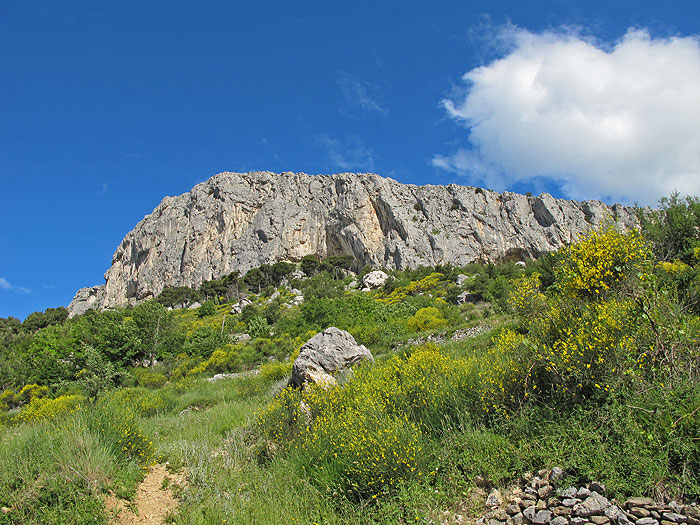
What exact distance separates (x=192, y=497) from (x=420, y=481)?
302 cm

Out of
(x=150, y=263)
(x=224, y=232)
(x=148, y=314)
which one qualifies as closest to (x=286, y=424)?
(x=148, y=314)

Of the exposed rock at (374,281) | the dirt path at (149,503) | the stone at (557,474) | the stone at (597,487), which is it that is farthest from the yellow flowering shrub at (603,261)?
the exposed rock at (374,281)

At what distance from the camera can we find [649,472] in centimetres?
351

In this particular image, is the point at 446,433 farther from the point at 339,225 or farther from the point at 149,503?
the point at 339,225

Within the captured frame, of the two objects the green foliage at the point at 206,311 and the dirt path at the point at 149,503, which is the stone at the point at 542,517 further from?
the green foliage at the point at 206,311

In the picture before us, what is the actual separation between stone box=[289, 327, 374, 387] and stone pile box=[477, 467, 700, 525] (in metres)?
4.97

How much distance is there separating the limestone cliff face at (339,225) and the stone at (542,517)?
211 feet

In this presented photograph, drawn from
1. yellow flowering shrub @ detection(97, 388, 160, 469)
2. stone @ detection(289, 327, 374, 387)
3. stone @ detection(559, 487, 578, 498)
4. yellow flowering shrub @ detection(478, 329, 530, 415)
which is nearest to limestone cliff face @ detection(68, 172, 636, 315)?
stone @ detection(289, 327, 374, 387)

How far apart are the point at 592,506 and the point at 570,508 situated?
0.65 feet

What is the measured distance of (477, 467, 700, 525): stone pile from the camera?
3186mm

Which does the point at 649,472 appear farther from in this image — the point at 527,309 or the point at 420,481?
the point at 527,309

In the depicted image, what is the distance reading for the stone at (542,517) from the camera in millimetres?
3538

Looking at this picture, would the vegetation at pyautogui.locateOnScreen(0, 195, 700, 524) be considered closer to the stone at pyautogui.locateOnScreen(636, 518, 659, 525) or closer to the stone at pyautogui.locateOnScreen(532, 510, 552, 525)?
the stone at pyautogui.locateOnScreen(636, 518, 659, 525)

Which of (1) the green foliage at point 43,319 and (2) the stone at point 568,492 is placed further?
(1) the green foliage at point 43,319
